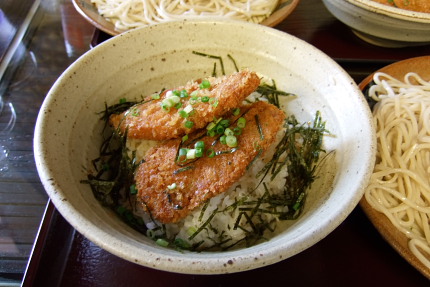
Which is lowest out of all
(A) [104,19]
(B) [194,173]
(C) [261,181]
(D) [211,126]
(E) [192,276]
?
(E) [192,276]

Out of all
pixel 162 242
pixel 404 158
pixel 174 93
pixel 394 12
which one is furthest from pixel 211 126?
Result: pixel 394 12

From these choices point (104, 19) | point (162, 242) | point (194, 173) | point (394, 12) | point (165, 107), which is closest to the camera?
point (162, 242)

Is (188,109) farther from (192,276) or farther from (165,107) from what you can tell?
(192,276)

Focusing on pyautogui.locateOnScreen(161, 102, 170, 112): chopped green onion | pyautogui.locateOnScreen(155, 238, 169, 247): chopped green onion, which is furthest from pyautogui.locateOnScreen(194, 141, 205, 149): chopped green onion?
pyautogui.locateOnScreen(155, 238, 169, 247): chopped green onion

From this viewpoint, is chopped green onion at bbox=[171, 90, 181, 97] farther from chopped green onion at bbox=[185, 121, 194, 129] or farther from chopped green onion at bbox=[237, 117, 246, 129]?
A: chopped green onion at bbox=[237, 117, 246, 129]

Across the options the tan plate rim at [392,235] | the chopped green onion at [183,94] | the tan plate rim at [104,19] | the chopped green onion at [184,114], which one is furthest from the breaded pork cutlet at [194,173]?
the tan plate rim at [104,19]

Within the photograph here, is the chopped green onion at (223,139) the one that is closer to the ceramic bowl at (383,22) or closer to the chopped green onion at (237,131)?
the chopped green onion at (237,131)

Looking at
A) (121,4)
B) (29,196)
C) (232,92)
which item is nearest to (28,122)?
(29,196)

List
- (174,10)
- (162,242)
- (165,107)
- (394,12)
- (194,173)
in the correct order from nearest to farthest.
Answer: (162,242)
(194,173)
(165,107)
(394,12)
(174,10)
